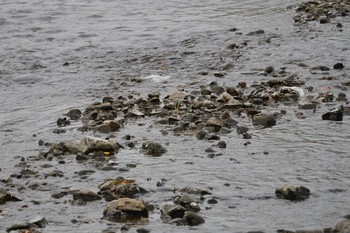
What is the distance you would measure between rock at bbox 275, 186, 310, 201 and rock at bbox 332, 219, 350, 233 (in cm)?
82

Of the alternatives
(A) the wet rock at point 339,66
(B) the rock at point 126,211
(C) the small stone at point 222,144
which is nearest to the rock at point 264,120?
(C) the small stone at point 222,144

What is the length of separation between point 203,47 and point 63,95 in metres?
3.45

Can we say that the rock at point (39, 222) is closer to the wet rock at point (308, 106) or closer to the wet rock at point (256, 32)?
the wet rock at point (308, 106)

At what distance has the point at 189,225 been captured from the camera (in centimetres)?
593

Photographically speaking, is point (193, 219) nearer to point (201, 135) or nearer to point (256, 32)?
point (201, 135)

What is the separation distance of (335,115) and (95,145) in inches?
113

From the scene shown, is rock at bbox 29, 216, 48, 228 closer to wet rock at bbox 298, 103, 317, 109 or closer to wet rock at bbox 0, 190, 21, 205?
wet rock at bbox 0, 190, 21, 205

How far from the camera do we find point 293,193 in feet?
20.9

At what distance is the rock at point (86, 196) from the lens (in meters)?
6.55

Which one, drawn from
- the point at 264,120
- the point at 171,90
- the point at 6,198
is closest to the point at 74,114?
the point at 171,90

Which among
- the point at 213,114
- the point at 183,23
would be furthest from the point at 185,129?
the point at 183,23

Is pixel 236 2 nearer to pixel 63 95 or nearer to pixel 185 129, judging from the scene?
pixel 63 95

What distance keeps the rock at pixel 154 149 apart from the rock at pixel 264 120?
1331 millimetres

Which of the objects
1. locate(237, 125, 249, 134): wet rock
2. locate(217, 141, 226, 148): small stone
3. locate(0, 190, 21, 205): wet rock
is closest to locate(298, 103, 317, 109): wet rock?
locate(237, 125, 249, 134): wet rock
